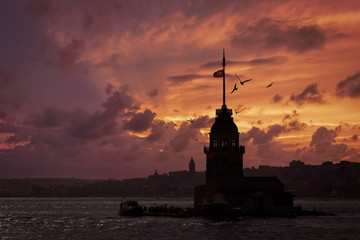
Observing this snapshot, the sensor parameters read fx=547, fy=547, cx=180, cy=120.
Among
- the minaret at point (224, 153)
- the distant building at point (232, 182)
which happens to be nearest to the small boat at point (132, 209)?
the distant building at point (232, 182)

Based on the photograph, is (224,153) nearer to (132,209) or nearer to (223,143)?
(223,143)

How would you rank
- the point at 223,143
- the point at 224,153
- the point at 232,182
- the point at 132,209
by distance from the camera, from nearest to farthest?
the point at 232,182, the point at 224,153, the point at 223,143, the point at 132,209

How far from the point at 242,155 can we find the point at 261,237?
30.9 m

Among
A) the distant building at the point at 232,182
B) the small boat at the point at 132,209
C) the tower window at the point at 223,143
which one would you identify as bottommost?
the small boat at the point at 132,209

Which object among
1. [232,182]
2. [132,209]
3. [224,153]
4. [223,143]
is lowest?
[132,209]

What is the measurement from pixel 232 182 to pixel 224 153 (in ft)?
18.5

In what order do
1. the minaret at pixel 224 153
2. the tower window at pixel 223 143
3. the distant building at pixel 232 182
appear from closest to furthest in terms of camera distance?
the distant building at pixel 232 182 → the minaret at pixel 224 153 → the tower window at pixel 223 143

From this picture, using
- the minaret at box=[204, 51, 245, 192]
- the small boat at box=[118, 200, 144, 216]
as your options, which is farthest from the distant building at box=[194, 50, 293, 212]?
the small boat at box=[118, 200, 144, 216]

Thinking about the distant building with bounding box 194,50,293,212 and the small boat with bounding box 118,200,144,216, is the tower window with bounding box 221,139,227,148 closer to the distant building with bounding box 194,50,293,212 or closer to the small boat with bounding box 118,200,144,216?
the distant building with bounding box 194,50,293,212

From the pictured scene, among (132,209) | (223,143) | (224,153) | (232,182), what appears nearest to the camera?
(232,182)

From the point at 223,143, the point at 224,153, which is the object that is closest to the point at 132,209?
the point at 224,153

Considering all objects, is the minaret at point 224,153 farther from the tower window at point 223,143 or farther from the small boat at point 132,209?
the small boat at point 132,209

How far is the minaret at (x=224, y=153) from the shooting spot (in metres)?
103

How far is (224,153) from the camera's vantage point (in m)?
104
